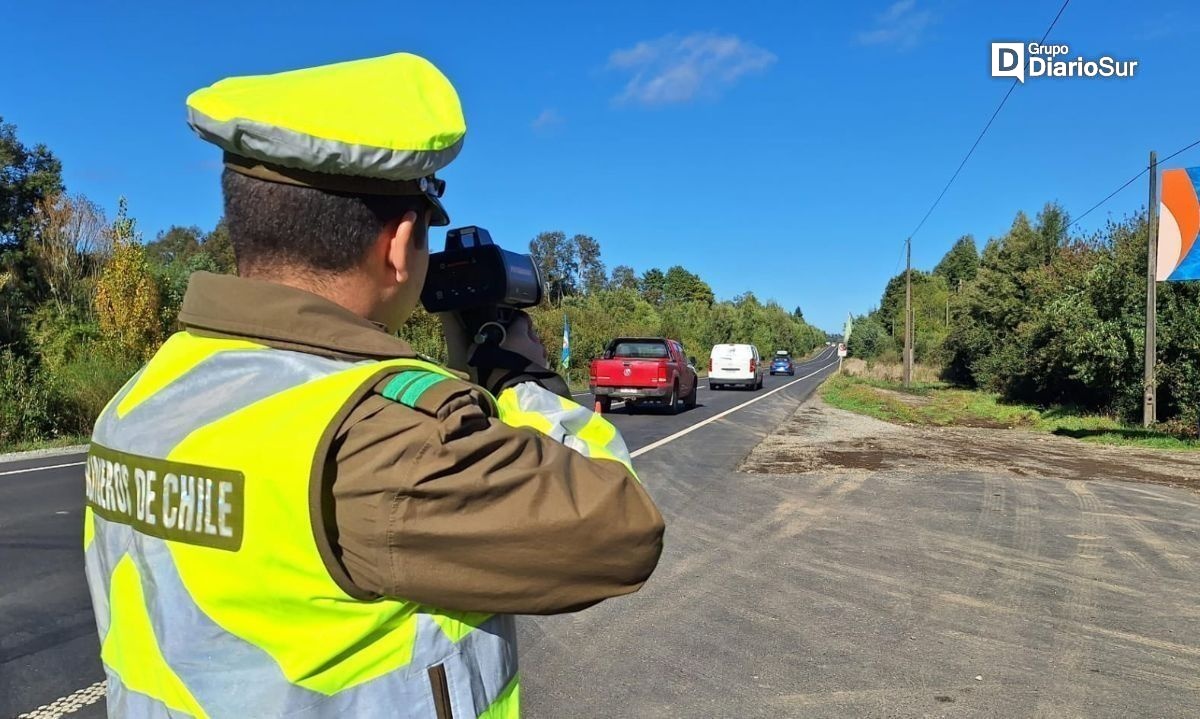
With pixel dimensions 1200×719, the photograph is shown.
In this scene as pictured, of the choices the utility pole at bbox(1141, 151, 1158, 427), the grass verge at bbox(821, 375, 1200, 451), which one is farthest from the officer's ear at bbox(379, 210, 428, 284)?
the utility pole at bbox(1141, 151, 1158, 427)

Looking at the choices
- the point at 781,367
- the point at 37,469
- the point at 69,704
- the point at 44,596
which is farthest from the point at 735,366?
the point at 69,704

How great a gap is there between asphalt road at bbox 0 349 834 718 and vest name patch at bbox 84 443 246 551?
277 centimetres

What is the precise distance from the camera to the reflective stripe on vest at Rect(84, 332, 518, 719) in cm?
95

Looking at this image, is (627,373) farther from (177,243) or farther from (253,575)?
(177,243)

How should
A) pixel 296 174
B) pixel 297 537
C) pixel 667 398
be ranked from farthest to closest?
pixel 667 398
pixel 296 174
pixel 297 537

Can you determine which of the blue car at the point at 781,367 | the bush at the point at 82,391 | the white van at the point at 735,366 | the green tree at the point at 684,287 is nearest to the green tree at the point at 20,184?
the bush at the point at 82,391

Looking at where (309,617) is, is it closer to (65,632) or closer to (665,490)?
(65,632)

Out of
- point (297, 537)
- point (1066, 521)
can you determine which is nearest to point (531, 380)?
point (297, 537)

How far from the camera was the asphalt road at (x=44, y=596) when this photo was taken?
366 centimetres

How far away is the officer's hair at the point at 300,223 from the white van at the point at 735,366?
1289 inches

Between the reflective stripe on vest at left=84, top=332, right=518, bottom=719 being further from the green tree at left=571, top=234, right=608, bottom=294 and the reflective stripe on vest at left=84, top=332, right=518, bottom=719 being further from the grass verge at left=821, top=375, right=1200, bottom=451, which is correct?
the green tree at left=571, top=234, right=608, bottom=294

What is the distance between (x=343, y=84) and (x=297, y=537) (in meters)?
0.61

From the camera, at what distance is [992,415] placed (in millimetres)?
22828

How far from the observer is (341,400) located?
0.96m
